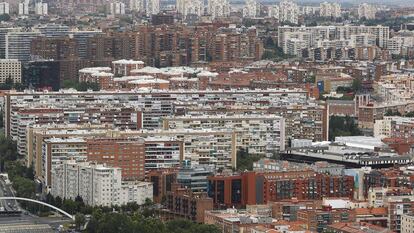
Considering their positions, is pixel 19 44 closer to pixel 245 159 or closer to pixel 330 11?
pixel 245 159

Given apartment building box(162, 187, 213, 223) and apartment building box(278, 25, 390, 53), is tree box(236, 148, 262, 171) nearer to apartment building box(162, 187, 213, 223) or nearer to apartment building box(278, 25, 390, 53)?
apartment building box(162, 187, 213, 223)

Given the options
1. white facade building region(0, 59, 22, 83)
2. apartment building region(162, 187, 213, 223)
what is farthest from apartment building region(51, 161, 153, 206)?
white facade building region(0, 59, 22, 83)

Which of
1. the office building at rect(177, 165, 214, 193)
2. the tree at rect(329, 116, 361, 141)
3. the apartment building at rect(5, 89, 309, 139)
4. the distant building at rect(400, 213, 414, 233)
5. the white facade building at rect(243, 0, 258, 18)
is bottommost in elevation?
the white facade building at rect(243, 0, 258, 18)

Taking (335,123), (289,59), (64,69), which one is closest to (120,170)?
(335,123)

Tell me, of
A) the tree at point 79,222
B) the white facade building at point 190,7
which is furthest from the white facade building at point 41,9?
the tree at point 79,222

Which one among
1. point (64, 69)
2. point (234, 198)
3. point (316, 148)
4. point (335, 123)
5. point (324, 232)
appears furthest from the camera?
point (64, 69)

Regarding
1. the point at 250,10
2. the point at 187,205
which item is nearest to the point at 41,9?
the point at 250,10

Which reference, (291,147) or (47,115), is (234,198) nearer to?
Result: (291,147)
